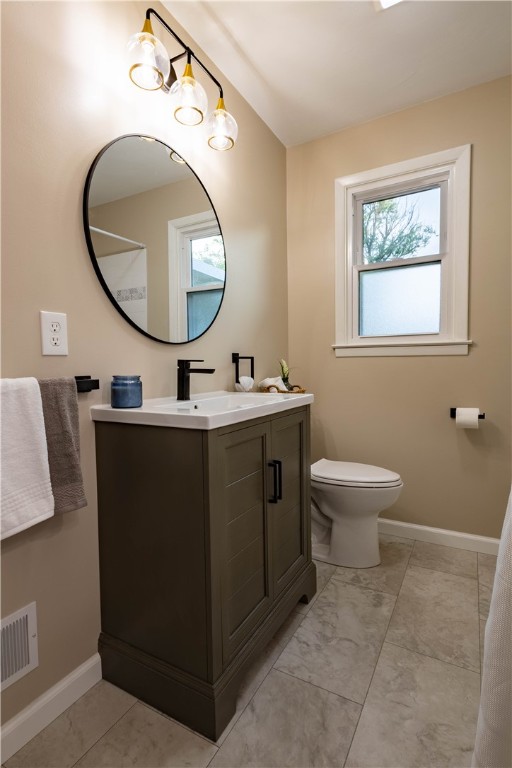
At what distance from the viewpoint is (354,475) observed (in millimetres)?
1906

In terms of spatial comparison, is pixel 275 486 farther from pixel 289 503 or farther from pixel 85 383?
pixel 85 383

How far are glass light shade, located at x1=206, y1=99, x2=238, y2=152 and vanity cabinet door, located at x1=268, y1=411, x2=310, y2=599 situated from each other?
1.29m

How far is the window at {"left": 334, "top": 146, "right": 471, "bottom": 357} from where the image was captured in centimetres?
212

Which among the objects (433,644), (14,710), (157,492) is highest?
(157,492)

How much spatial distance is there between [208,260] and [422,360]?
55.0 inches

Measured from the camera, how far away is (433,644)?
4.63 feet

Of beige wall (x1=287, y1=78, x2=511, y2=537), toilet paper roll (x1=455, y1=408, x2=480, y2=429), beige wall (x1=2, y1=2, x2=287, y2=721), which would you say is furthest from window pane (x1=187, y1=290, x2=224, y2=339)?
toilet paper roll (x1=455, y1=408, x2=480, y2=429)

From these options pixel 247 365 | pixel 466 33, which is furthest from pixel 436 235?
pixel 247 365

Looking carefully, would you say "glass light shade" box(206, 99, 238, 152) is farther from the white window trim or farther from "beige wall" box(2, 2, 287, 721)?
the white window trim

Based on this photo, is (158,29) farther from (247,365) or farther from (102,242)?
(247,365)

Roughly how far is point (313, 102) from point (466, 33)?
78 cm

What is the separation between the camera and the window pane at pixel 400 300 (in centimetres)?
224

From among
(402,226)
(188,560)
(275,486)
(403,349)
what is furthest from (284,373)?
(188,560)

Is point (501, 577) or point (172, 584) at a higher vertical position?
point (501, 577)
